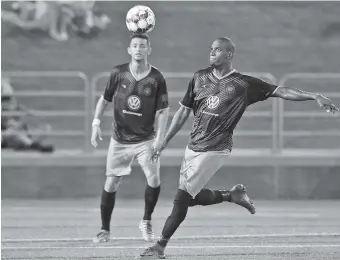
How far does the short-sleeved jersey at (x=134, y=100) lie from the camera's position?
35.6ft

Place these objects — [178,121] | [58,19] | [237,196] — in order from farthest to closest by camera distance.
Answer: [58,19]
[237,196]
[178,121]

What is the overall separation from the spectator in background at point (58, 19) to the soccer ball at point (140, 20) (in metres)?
6.80

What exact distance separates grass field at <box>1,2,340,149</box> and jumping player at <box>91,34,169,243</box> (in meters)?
6.72

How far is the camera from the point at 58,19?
1780 centimetres

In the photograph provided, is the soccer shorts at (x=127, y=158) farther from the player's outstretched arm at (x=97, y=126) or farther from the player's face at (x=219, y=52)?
the player's face at (x=219, y=52)

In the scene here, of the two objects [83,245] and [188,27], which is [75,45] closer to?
[188,27]

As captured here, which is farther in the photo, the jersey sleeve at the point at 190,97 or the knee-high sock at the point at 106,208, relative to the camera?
the knee-high sock at the point at 106,208

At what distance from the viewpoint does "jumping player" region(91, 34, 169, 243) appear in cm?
1084

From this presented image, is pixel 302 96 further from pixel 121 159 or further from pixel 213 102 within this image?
pixel 121 159

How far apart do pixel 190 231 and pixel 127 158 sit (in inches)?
55.6

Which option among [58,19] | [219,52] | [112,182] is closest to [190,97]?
[219,52]

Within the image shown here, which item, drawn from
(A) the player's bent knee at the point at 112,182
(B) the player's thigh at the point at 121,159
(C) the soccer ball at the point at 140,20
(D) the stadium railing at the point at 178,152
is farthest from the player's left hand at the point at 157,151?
(D) the stadium railing at the point at 178,152

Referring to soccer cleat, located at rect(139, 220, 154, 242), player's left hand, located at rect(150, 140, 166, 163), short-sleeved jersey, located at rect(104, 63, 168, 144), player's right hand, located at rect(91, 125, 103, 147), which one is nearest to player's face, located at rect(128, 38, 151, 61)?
short-sleeved jersey, located at rect(104, 63, 168, 144)

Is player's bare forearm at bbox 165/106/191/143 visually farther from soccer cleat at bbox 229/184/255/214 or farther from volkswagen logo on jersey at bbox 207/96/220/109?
soccer cleat at bbox 229/184/255/214
